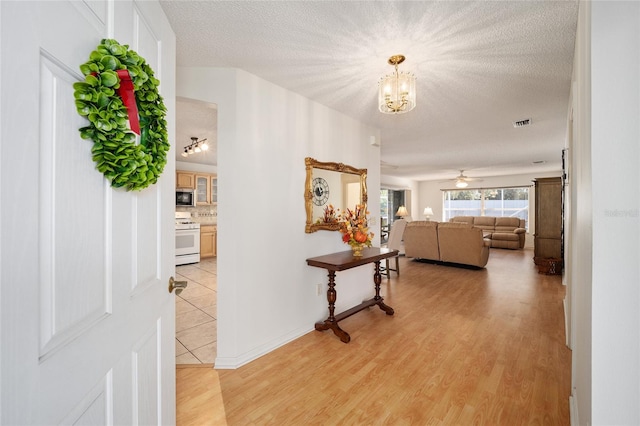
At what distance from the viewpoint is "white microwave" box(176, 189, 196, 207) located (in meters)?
6.38

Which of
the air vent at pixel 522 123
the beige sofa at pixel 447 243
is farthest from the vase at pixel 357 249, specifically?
the beige sofa at pixel 447 243

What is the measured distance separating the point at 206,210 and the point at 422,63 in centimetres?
647

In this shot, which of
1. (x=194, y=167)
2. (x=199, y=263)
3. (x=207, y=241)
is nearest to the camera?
(x=199, y=263)

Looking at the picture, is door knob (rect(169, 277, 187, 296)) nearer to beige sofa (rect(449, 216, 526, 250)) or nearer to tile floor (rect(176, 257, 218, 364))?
tile floor (rect(176, 257, 218, 364))

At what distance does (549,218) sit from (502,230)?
3768 mm

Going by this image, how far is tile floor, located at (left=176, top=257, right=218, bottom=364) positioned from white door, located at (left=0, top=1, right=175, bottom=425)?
1674mm

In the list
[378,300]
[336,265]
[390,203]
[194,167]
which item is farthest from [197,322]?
[390,203]

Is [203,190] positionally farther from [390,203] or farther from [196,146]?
[390,203]

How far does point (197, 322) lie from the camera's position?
125 inches

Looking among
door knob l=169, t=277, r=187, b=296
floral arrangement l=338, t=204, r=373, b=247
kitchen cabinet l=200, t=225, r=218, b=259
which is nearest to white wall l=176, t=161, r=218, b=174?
kitchen cabinet l=200, t=225, r=218, b=259

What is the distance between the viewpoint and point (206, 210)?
7.30 m

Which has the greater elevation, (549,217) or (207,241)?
(549,217)

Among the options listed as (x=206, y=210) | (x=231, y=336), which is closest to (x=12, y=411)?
(x=231, y=336)

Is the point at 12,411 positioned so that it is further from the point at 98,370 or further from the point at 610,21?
the point at 610,21
